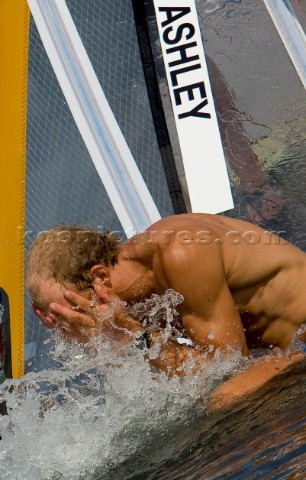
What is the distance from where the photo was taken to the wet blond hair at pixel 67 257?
319 cm

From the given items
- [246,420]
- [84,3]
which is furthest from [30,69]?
[246,420]

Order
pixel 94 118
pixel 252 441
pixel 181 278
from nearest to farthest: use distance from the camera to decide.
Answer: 1. pixel 252 441
2. pixel 181 278
3. pixel 94 118

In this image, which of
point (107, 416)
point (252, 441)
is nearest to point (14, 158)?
point (107, 416)

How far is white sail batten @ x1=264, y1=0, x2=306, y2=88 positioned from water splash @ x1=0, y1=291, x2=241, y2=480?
1931mm

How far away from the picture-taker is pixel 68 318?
125 inches

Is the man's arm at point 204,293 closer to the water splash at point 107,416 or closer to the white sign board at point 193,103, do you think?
the water splash at point 107,416

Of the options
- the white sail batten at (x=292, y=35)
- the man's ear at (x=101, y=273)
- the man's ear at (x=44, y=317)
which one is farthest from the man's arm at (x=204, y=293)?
the white sail batten at (x=292, y=35)

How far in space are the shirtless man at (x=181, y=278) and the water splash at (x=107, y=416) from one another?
0.08 meters

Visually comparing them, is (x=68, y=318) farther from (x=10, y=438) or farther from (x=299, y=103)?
(x=299, y=103)

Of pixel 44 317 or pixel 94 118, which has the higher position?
pixel 94 118

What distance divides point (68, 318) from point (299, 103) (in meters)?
2.11

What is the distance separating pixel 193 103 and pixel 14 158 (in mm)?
960

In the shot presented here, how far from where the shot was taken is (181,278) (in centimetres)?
317

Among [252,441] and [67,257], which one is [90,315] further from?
[252,441]
